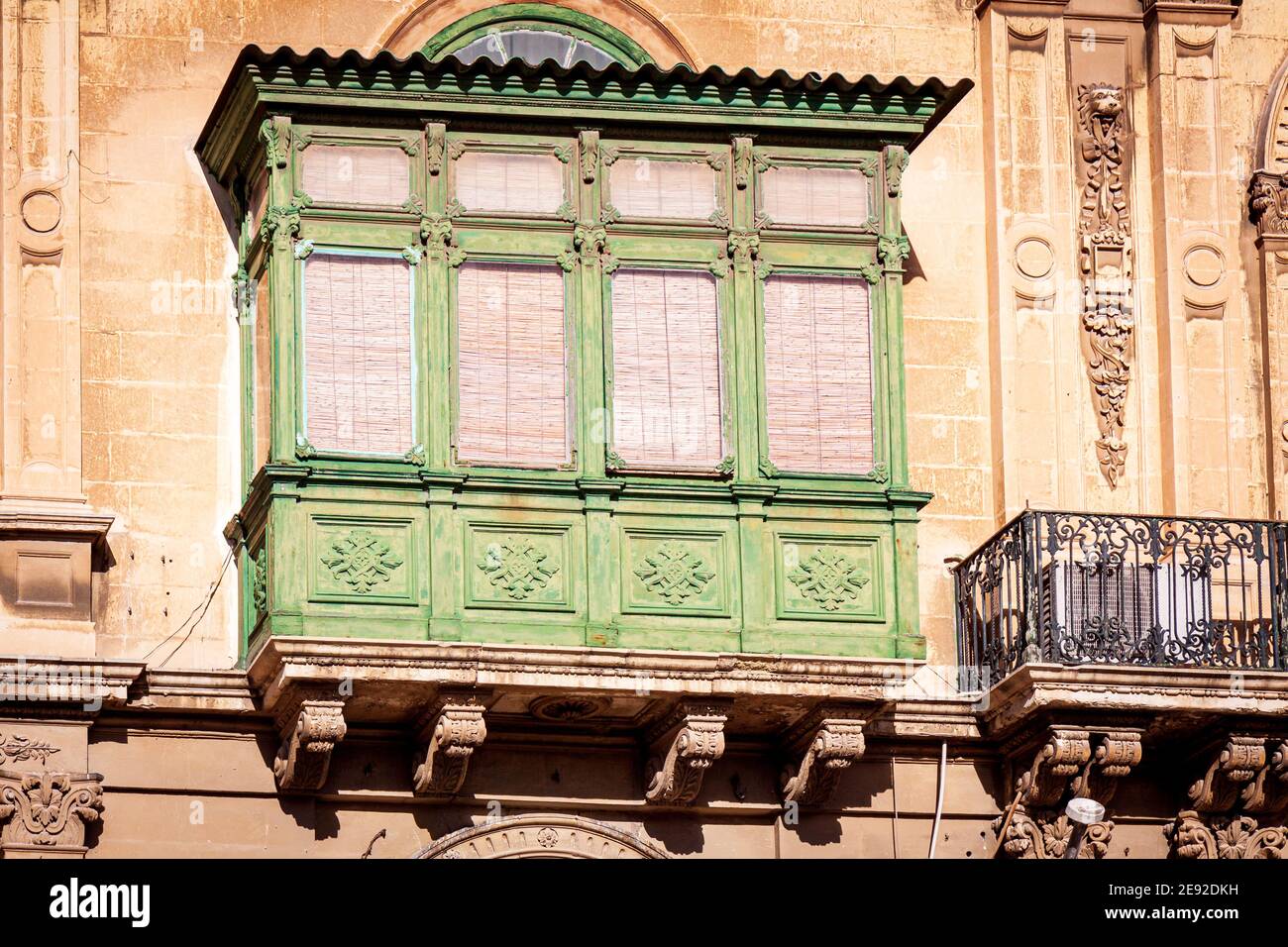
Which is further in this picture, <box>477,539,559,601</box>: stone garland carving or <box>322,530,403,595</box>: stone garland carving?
<box>477,539,559,601</box>: stone garland carving

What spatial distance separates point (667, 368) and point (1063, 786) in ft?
11.2

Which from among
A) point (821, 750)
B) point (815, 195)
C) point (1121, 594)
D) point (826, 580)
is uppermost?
point (815, 195)

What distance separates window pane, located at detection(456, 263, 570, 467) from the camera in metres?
23.7

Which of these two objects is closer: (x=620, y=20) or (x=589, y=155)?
(x=589, y=155)

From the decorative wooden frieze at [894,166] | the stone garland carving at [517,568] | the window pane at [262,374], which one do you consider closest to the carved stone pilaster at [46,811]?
the window pane at [262,374]

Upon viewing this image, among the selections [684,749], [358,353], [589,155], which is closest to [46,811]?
[358,353]

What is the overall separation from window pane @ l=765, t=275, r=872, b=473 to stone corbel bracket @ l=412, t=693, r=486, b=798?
2.33 metres

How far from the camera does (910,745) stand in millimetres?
24781

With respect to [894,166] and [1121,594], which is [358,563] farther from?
[1121,594]

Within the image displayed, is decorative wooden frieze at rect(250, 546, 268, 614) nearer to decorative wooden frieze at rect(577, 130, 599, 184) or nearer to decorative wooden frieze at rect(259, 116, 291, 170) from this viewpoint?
decorative wooden frieze at rect(259, 116, 291, 170)

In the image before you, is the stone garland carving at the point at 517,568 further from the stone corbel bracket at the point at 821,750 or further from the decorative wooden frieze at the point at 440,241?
the stone corbel bracket at the point at 821,750

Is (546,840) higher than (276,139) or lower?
lower

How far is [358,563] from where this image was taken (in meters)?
23.3

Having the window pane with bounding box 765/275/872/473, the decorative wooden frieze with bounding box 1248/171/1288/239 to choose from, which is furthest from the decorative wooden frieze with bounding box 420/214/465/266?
the decorative wooden frieze with bounding box 1248/171/1288/239
